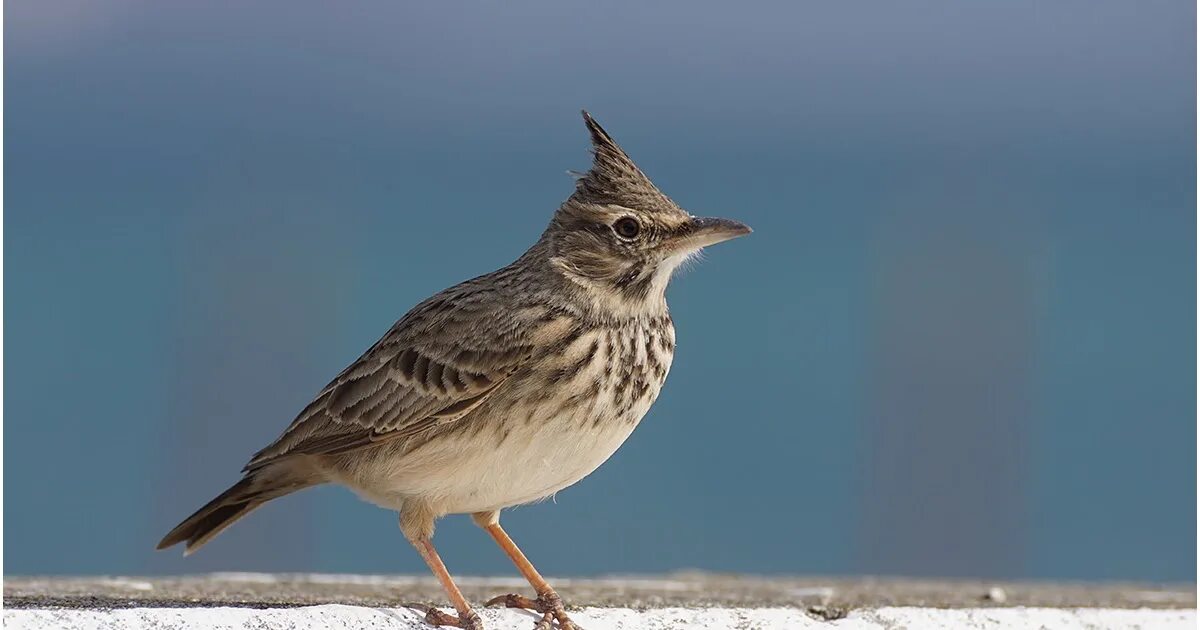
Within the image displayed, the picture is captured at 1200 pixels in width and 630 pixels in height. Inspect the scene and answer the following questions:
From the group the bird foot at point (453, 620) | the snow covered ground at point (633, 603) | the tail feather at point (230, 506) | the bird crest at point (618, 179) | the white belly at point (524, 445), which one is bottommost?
the snow covered ground at point (633, 603)

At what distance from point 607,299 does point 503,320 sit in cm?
34

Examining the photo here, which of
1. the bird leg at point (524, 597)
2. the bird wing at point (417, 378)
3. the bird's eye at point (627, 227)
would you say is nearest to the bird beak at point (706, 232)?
the bird's eye at point (627, 227)

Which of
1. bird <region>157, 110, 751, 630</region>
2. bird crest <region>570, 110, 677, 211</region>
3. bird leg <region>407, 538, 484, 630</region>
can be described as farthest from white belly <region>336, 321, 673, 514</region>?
bird crest <region>570, 110, 677, 211</region>

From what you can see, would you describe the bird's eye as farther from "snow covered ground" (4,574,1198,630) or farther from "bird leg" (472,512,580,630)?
"snow covered ground" (4,574,1198,630)

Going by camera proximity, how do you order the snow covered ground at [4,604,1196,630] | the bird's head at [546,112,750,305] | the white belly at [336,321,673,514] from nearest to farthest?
the snow covered ground at [4,604,1196,630] < the white belly at [336,321,673,514] < the bird's head at [546,112,750,305]

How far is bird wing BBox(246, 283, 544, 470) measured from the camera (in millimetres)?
4914

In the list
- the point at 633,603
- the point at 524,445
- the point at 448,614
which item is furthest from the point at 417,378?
the point at 633,603

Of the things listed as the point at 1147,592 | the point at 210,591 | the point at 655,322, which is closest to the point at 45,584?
the point at 210,591

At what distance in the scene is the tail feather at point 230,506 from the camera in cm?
538

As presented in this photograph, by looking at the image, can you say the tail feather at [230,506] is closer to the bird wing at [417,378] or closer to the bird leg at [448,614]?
the bird wing at [417,378]

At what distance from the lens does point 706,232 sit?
195 inches

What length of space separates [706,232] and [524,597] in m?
1.28

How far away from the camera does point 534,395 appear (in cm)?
481

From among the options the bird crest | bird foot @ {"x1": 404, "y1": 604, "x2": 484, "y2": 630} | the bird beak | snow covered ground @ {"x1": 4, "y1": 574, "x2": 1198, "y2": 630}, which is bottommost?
snow covered ground @ {"x1": 4, "y1": 574, "x2": 1198, "y2": 630}
